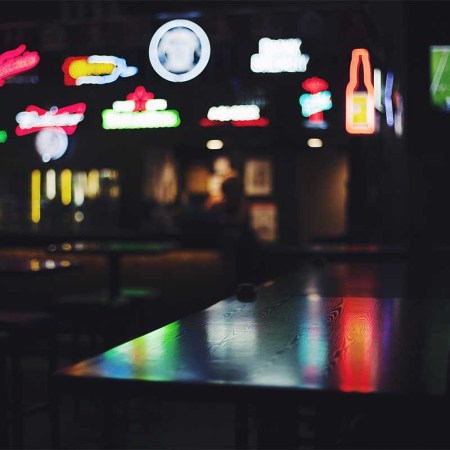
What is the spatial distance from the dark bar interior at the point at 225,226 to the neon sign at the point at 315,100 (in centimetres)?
2

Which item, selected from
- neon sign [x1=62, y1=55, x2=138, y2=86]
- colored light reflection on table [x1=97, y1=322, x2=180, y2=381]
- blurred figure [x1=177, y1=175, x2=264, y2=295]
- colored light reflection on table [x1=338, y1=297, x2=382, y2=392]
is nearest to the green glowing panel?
blurred figure [x1=177, y1=175, x2=264, y2=295]

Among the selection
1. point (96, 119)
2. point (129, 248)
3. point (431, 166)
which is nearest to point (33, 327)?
point (129, 248)

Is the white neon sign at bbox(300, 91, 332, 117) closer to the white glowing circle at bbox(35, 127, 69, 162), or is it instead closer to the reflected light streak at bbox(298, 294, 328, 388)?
the white glowing circle at bbox(35, 127, 69, 162)

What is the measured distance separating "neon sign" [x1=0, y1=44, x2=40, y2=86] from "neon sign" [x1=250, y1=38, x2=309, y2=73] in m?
2.68

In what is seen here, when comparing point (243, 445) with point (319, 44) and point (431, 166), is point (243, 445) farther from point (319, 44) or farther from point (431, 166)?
point (431, 166)

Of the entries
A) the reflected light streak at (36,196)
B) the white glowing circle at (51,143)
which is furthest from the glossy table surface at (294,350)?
the reflected light streak at (36,196)

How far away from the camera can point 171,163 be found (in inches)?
554

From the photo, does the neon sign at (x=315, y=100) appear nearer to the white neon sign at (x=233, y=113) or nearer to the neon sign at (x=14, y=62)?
the white neon sign at (x=233, y=113)

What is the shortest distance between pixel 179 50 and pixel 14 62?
2.01 m

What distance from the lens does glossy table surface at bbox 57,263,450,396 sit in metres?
1.65

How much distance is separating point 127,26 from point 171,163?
573 centimetres

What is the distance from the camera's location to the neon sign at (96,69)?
334 inches

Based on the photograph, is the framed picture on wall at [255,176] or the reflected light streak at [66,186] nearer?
the reflected light streak at [66,186]

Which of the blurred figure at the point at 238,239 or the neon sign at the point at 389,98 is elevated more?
the neon sign at the point at 389,98
